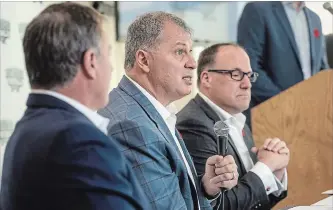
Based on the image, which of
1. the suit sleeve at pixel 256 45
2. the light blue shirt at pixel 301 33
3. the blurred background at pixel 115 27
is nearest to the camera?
the blurred background at pixel 115 27

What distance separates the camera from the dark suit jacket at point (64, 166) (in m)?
0.92

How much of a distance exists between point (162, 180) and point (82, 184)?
463mm

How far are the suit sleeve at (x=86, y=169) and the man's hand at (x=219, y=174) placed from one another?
641mm

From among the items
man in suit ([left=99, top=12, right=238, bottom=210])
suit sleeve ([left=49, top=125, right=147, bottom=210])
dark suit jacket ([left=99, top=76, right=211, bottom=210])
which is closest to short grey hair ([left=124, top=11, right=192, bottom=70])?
man in suit ([left=99, top=12, right=238, bottom=210])

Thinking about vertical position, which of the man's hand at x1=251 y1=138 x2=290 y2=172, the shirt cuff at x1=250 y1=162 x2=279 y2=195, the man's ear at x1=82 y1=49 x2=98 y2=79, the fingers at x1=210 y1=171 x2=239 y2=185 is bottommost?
the shirt cuff at x1=250 y1=162 x2=279 y2=195

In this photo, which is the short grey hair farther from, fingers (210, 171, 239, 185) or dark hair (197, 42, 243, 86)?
dark hair (197, 42, 243, 86)

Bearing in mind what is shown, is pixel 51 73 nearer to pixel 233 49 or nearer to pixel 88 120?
pixel 88 120

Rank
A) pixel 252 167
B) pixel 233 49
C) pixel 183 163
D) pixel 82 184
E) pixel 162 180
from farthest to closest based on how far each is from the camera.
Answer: pixel 233 49 < pixel 252 167 < pixel 183 163 < pixel 162 180 < pixel 82 184

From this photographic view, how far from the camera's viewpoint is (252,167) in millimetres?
2033

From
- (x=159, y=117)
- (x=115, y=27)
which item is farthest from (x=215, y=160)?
(x=115, y=27)

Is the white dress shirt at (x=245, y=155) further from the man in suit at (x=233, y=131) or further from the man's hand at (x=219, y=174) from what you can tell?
the man's hand at (x=219, y=174)

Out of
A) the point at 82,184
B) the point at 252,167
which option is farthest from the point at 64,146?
the point at 252,167

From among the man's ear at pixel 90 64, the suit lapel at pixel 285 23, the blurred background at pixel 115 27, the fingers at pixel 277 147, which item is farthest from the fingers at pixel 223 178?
the suit lapel at pixel 285 23

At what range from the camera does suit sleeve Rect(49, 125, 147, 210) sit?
3.02 ft
